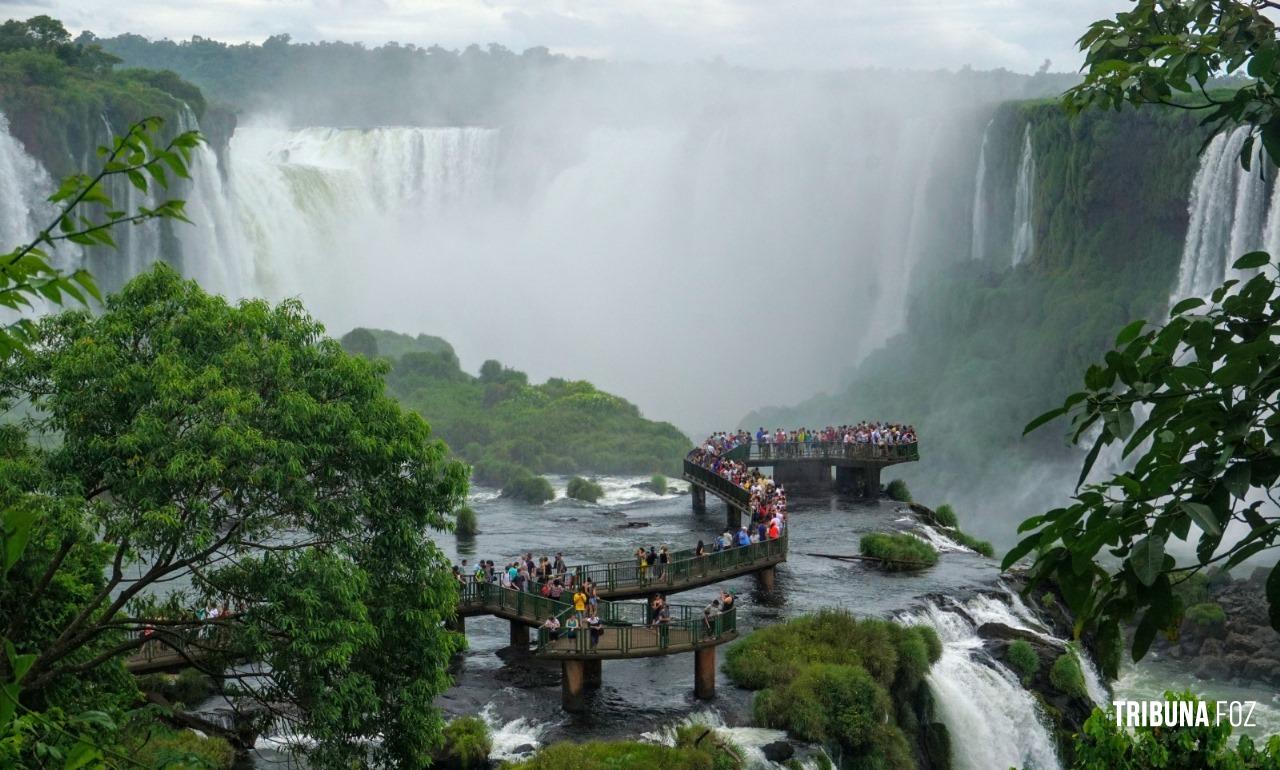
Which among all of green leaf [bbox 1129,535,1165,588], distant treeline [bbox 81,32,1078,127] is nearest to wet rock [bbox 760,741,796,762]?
green leaf [bbox 1129,535,1165,588]

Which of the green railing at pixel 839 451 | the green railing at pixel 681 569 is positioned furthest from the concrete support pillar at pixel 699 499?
the green railing at pixel 681 569

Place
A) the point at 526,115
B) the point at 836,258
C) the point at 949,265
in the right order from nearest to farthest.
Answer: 1. the point at 949,265
2. the point at 836,258
3. the point at 526,115

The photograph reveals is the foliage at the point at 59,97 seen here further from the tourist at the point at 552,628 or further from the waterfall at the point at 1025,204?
the waterfall at the point at 1025,204

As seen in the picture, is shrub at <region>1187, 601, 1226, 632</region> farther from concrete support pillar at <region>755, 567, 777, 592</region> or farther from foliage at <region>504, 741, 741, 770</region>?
foliage at <region>504, 741, 741, 770</region>

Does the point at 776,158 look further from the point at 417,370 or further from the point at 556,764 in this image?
the point at 556,764

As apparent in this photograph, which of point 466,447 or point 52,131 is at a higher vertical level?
point 52,131

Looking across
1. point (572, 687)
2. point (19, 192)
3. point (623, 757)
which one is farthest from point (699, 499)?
point (19, 192)

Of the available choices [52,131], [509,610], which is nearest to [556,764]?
[509,610]
